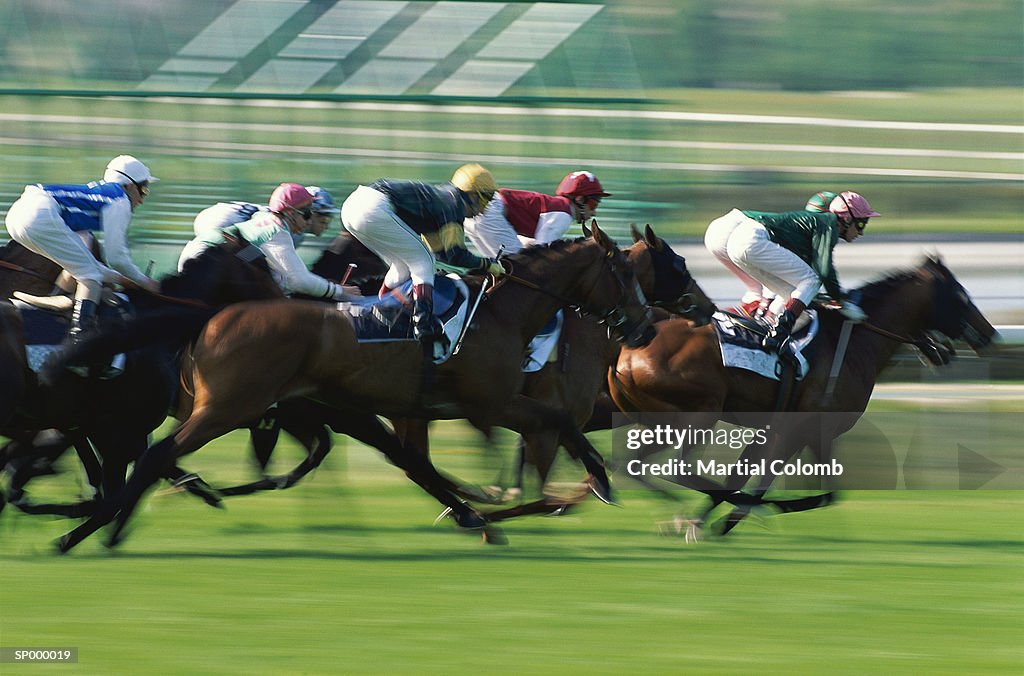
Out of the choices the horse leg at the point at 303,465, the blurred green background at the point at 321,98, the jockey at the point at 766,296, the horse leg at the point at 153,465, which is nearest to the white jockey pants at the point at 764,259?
the jockey at the point at 766,296

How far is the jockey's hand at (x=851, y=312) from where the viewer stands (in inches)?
336

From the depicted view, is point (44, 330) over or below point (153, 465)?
over

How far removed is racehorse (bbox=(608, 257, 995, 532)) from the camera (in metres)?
8.06

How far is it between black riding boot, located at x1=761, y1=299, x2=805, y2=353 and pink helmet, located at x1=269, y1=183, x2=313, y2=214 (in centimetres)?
242

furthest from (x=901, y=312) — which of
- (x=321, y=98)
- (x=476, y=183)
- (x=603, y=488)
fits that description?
(x=321, y=98)

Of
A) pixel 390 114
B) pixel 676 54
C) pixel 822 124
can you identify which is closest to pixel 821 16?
pixel 822 124

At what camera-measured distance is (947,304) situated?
8.76 meters

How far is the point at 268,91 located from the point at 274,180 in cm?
109

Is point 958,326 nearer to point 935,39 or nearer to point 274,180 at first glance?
point 274,180

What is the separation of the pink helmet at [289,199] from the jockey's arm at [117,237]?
71cm

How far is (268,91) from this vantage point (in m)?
14.9

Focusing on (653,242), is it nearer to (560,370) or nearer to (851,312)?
(560,370)

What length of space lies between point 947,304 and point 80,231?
4557 millimetres

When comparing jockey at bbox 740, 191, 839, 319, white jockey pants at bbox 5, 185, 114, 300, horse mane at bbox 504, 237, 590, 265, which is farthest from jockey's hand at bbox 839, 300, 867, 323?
white jockey pants at bbox 5, 185, 114, 300
